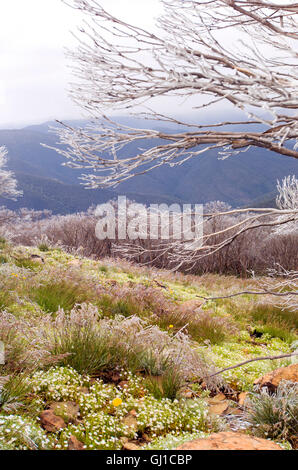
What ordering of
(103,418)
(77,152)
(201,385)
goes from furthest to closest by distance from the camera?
(201,385) → (77,152) → (103,418)

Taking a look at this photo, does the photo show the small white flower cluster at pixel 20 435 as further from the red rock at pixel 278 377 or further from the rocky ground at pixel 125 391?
the red rock at pixel 278 377

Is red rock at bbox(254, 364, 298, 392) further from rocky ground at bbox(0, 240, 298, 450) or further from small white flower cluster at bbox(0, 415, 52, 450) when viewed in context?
small white flower cluster at bbox(0, 415, 52, 450)

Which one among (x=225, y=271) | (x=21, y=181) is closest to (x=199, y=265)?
(x=225, y=271)

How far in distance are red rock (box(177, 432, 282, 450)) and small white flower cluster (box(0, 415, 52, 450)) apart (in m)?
0.86

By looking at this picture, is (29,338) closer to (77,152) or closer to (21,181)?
(77,152)

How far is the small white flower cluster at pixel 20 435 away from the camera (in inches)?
86.7

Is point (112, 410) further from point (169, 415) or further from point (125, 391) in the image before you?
point (169, 415)

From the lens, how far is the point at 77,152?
3.59 metres

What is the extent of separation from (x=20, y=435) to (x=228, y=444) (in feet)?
4.13

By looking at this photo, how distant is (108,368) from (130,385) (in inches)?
14.4

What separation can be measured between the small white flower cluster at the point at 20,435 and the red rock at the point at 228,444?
2.81ft

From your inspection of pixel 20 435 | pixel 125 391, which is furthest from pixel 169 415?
pixel 20 435

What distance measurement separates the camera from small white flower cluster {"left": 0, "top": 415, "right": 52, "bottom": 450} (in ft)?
7.22

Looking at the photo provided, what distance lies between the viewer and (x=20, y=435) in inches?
88.8
